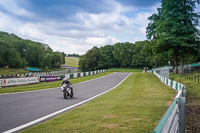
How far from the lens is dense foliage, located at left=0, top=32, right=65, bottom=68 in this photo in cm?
8544

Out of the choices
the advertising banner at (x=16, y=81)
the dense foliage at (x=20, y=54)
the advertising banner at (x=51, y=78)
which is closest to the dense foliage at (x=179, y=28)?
the advertising banner at (x=51, y=78)

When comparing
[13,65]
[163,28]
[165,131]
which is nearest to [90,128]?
[165,131]

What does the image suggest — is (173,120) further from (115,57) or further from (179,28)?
(115,57)

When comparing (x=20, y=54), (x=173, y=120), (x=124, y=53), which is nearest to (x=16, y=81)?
(x=173, y=120)

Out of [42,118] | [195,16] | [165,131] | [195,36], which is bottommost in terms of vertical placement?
[42,118]

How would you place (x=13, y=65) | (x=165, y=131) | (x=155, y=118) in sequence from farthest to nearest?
1. (x=13, y=65)
2. (x=155, y=118)
3. (x=165, y=131)

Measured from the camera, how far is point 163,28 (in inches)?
1379

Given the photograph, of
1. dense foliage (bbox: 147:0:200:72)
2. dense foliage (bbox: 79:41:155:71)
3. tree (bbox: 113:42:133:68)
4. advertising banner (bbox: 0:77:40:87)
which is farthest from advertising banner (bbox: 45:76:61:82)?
tree (bbox: 113:42:133:68)

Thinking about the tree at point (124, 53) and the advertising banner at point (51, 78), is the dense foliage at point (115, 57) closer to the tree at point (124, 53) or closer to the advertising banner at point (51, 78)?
the tree at point (124, 53)

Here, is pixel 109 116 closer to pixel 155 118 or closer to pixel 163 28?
pixel 155 118

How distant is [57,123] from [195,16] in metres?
34.3

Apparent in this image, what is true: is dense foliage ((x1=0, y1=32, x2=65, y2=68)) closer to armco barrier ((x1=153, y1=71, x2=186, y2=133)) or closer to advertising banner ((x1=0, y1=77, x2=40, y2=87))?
advertising banner ((x1=0, y1=77, x2=40, y2=87))

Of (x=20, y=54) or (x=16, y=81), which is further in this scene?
(x=20, y=54)

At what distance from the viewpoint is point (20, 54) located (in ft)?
339
